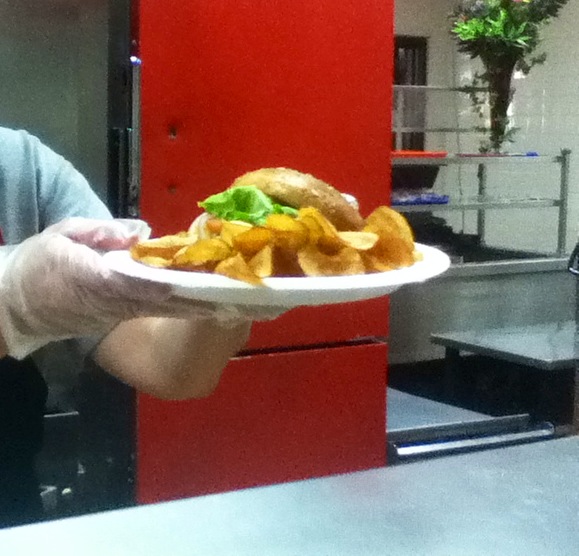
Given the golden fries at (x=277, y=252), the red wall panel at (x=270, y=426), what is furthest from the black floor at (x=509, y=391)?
the golden fries at (x=277, y=252)

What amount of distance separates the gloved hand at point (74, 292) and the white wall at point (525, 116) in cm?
281

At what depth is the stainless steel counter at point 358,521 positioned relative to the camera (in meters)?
0.72

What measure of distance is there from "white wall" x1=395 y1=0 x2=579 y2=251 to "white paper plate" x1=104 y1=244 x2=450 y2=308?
9.31ft

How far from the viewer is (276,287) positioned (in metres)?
0.61

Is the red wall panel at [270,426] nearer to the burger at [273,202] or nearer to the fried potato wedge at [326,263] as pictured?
the burger at [273,202]

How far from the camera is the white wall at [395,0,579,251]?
131 inches

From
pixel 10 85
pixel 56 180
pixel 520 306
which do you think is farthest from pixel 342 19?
pixel 520 306

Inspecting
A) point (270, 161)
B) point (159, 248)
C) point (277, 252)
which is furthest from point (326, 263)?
point (270, 161)

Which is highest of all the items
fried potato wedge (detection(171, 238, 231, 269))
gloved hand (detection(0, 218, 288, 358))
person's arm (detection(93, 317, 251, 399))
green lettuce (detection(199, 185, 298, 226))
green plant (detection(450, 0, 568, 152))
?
green plant (detection(450, 0, 568, 152))

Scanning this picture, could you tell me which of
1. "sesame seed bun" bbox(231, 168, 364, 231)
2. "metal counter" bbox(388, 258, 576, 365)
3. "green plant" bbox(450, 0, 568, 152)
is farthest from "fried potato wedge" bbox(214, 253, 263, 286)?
"green plant" bbox(450, 0, 568, 152)

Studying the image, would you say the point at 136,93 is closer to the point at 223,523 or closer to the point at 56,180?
the point at 56,180

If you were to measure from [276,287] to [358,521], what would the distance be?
0.90 feet

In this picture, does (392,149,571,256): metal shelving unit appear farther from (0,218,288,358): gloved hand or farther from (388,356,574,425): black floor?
(0,218,288,358): gloved hand

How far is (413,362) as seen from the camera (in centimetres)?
245
